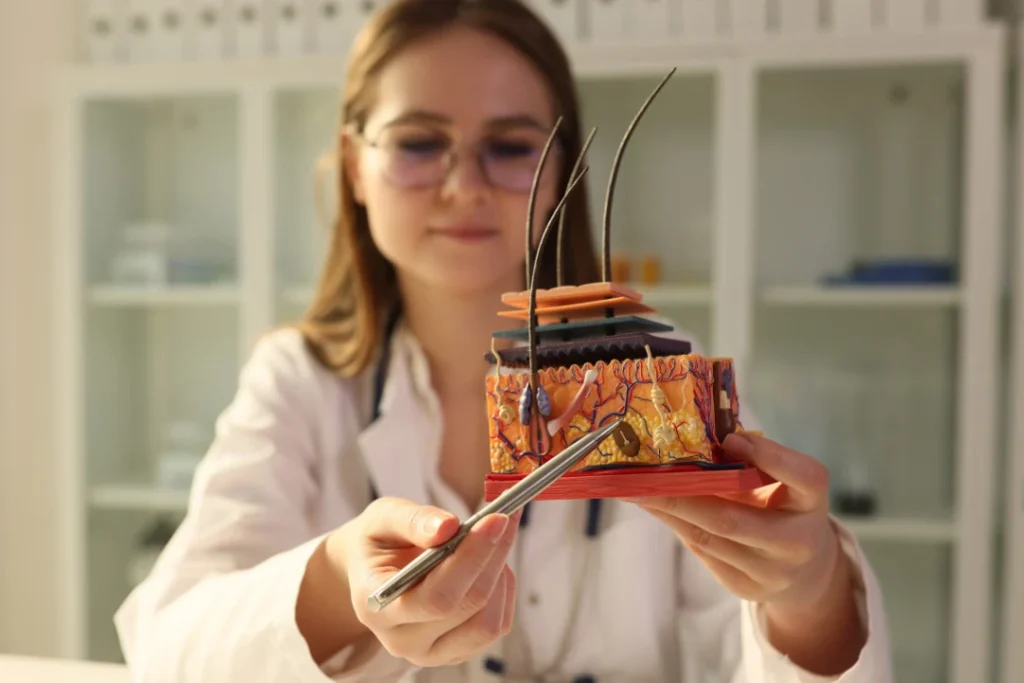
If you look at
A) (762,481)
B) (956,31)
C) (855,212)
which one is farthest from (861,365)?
(762,481)

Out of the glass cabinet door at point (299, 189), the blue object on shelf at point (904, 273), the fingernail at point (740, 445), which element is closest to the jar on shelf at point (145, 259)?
the glass cabinet door at point (299, 189)

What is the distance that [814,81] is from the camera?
186cm

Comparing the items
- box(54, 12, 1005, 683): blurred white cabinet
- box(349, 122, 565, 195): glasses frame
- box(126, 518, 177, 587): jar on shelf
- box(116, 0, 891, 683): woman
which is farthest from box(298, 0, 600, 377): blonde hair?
box(126, 518, 177, 587): jar on shelf

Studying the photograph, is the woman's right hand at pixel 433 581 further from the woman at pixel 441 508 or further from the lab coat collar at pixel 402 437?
the lab coat collar at pixel 402 437

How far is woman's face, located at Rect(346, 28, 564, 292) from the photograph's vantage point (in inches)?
30.7

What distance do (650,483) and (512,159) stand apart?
385mm

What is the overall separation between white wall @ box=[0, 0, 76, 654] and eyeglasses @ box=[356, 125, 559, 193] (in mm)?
1719

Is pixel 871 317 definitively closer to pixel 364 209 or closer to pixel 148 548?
pixel 364 209

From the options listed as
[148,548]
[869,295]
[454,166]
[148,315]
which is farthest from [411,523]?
[148,315]

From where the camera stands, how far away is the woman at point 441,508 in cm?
56

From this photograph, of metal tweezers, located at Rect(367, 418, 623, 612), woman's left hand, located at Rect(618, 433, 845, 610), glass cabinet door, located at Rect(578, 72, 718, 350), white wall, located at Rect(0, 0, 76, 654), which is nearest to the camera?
metal tweezers, located at Rect(367, 418, 623, 612)

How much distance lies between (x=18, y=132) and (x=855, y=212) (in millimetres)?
2008

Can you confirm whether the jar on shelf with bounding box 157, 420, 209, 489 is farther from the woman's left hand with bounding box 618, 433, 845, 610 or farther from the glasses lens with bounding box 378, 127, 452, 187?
the woman's left hand with bounding box 618, 433, 845, 610

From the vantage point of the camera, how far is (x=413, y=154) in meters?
0.80
